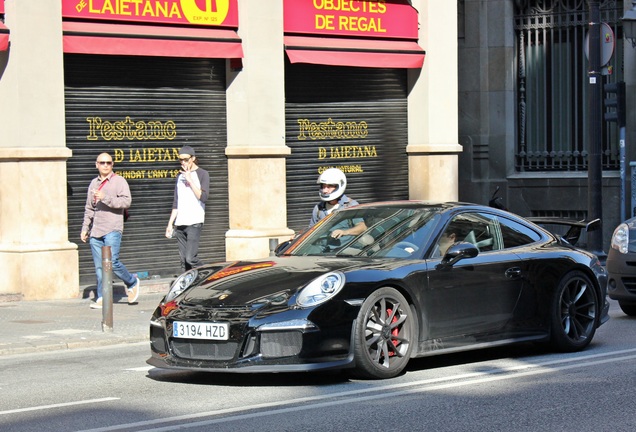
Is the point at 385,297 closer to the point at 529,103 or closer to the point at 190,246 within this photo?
the point at 190,246

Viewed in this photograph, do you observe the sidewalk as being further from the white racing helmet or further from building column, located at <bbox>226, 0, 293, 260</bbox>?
the white racing helmet

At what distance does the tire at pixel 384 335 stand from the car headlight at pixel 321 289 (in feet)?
0.78

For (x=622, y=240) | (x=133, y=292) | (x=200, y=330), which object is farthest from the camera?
(x=133, y=292)

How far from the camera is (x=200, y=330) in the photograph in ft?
27.7

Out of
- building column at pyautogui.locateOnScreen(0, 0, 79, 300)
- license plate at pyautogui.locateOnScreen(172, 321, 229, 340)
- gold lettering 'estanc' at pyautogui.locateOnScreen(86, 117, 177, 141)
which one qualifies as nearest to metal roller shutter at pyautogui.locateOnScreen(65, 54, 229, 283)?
gold lettering 'estanc' at pyautogui.locateOnScreen(86, 117, 177, 141)

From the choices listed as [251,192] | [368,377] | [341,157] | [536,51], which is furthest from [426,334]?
[536,51]

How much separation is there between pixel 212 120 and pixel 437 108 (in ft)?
14.1

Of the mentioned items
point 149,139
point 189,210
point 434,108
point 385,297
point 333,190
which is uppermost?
point 434,108

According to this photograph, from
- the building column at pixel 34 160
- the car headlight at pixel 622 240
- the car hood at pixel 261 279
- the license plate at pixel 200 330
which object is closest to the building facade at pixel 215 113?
the building column at pixel 34 160

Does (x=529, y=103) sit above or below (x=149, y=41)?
below

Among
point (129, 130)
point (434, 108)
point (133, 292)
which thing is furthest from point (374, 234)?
point (434, 108)

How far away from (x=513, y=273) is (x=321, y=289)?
1977 mm

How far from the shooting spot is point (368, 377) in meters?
8.72

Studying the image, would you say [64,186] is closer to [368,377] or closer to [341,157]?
[341,157]
